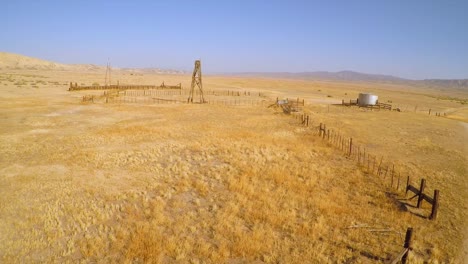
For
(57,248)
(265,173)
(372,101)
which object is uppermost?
(372,101)

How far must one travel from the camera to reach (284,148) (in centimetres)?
1870

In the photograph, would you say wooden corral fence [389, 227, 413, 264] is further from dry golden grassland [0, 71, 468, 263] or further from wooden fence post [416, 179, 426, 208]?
wooden fence post [416, 179, 426, 208]

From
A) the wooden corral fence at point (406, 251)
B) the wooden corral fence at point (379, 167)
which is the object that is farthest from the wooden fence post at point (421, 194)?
the wooden corral fence at point (406, 251)

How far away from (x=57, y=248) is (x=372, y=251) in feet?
29.1

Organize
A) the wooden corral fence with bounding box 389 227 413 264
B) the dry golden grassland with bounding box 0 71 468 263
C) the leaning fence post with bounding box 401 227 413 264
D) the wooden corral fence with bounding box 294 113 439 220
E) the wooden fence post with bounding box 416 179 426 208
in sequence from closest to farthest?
the wooden corral fence with bounding box 389 227 413 264, the leaning fence post with bounding box 401 227 413 264, the dry golden grassland with bounding box 0 71 468 263, the wooden corral fence with bounding box 294 113 439 220, the wooden fence post with bounding box 416 179 426 208

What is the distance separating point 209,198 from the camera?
454 inches

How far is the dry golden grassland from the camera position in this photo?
8141 mm

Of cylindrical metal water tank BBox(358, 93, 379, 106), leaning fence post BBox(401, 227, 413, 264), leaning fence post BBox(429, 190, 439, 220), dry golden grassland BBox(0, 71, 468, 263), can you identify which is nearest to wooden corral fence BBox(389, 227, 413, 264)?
leaning fence post BBox(401, 227, 413, 264)

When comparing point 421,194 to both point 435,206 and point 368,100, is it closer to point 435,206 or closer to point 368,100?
point 435,206

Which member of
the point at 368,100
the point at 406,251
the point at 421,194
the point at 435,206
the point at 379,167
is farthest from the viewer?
the point at 368,100

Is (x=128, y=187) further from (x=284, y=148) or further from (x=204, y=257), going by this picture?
(x=284, y=148)

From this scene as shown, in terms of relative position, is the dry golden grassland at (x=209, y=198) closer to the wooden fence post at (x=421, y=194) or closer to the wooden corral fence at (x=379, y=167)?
the wooden fence post at (x=421, y=194)

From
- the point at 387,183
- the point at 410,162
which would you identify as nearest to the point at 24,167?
the point at 387,183

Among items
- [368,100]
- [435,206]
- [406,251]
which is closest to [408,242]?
[406,251]
